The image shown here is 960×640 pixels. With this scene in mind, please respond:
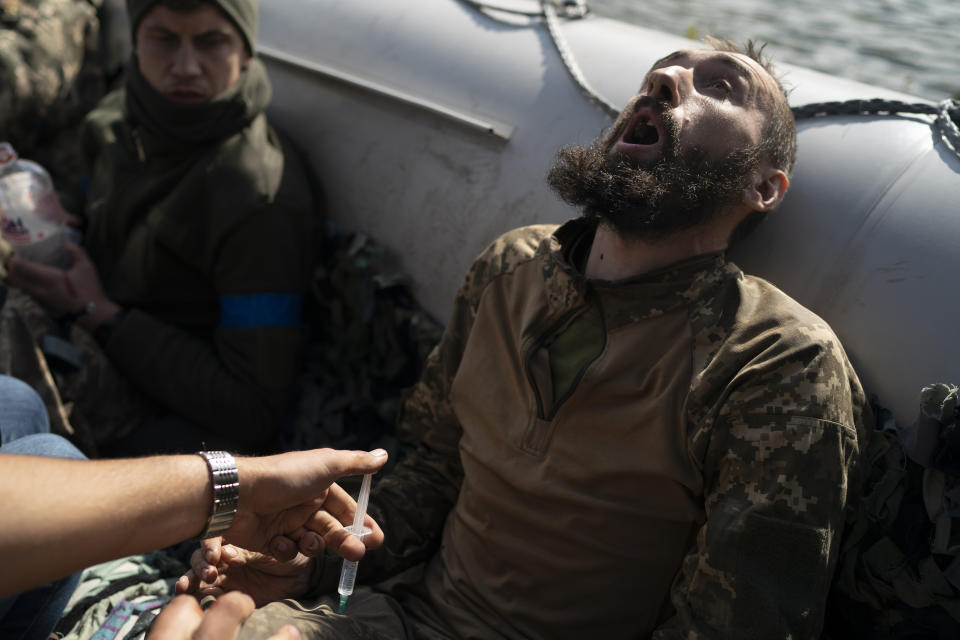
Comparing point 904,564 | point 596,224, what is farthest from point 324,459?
point 904,564

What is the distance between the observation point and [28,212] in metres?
2.87

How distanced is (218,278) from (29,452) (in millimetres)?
963

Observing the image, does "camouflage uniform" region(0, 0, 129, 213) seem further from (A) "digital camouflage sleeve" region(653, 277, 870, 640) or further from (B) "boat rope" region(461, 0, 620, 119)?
(A) "digital camouflage sleeve" region(653, 277, 870, 640)

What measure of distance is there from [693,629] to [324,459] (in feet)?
2.43

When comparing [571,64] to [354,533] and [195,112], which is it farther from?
[354,533]

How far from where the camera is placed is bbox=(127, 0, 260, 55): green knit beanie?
8.92 feet

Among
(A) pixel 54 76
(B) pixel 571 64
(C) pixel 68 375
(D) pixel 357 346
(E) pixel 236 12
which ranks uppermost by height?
(B) pixel 571 64

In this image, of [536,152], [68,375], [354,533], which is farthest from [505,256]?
[68,375]

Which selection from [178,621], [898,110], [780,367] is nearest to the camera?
[178,621]

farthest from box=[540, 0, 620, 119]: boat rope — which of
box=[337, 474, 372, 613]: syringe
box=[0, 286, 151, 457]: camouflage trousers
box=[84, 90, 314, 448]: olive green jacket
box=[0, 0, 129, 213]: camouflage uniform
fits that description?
box=[0, 0, 129, 213]: camouflage uniform

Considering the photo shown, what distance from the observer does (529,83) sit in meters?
2.61

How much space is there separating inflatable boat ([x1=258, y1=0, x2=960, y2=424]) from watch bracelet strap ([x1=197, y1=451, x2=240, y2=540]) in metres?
1.29

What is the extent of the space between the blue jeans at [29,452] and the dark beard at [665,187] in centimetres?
132

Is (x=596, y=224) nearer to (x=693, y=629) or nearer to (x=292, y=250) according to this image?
(x=693, y=629)
